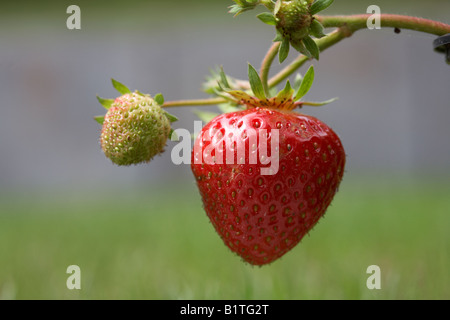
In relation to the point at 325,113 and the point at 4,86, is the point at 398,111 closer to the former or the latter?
the point at 325,113

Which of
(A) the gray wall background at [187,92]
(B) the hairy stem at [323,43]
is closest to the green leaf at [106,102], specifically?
(B) the hairy stem at [323,43]

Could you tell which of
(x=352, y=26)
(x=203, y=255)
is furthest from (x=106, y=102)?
(x=203, y=255)

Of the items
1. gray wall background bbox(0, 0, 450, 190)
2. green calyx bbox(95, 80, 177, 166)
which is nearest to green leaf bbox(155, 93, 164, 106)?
green calyx bbox(95, 80, 177, 166)

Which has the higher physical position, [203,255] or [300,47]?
[300,47]

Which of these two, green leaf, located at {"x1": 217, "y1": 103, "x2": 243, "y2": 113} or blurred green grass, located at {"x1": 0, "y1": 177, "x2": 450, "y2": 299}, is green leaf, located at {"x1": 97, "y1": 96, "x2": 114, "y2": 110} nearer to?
green leaf, located at {"x1": 217, "y1": 103, "x2": 243, "y2": 113}

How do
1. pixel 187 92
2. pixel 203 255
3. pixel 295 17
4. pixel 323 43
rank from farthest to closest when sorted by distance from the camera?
1. pixel 187 92
2. pixel 203 255
3. pixel 323 43
4. pixel 295 17

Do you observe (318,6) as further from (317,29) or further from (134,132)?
(134,132)
